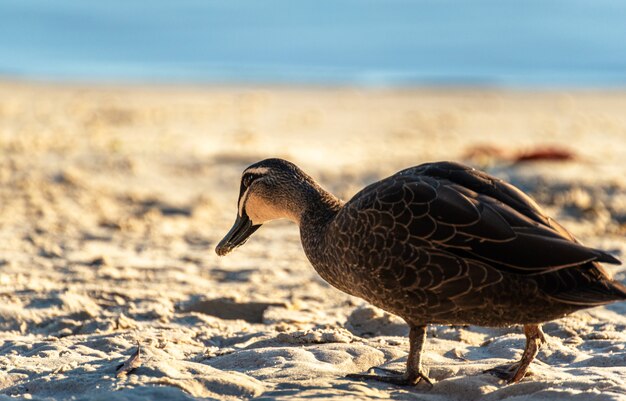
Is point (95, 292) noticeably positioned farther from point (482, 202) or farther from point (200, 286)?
point (482, 202)

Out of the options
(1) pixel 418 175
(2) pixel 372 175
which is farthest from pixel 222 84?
(1) pixel 418 175

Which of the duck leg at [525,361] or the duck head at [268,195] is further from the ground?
the duck head at [268,195]

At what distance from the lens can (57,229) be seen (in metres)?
9.48

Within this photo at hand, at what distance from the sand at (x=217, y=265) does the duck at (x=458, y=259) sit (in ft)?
1.25

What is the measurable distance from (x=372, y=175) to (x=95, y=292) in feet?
18.1

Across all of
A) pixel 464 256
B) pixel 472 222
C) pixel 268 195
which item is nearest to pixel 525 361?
pixel 464 256

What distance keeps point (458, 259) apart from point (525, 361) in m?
0.80

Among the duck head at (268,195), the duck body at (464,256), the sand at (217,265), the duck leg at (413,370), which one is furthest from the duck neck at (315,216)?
the duck leg at (413,370)

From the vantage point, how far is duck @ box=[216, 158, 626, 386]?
191 inches

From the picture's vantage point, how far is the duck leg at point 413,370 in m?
5.22

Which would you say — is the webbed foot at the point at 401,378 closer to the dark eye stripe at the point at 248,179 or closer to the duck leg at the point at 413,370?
the duck leg at the point at 413,370

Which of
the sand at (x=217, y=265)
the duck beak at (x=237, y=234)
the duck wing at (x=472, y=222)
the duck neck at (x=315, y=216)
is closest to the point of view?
the duck wing at (x=472, y=222)

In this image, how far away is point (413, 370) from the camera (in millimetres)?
5238

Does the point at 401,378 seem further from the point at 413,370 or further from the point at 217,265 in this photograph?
the point at 217,265
